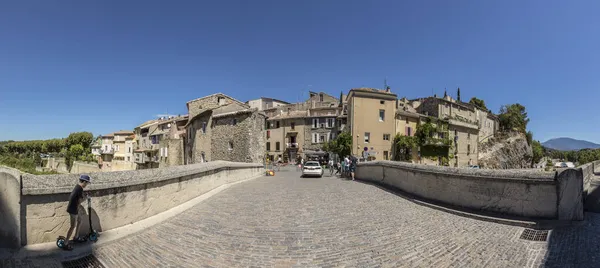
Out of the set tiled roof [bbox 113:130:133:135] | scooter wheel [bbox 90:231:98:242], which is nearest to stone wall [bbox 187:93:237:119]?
scooter wheel [bbox 90:231:98:242]

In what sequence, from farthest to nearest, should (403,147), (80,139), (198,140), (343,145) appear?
(80,139) → (403,147) → (343,145) → (198,140)

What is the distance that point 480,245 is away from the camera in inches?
181

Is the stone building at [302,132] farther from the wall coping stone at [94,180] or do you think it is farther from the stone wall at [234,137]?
the wall coping stone at [94,180]

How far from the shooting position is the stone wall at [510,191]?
509 cm

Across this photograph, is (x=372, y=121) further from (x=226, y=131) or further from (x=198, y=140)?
(x=198, y=140)

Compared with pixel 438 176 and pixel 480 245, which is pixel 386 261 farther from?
pixel 438 176

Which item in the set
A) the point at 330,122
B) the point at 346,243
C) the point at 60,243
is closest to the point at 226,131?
the point at 330,122

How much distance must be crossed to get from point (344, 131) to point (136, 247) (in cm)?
4399

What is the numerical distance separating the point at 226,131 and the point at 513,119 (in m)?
76.5

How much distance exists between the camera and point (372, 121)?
4416cm

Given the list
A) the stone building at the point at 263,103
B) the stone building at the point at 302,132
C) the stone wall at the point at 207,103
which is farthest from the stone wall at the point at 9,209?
the stone building at the point at 263,103

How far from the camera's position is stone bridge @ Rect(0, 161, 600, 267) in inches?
157

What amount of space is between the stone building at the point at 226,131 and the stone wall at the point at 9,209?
2667cm

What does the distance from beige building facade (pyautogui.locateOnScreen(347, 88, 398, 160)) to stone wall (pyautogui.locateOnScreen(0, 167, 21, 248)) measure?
4117 centimetres
